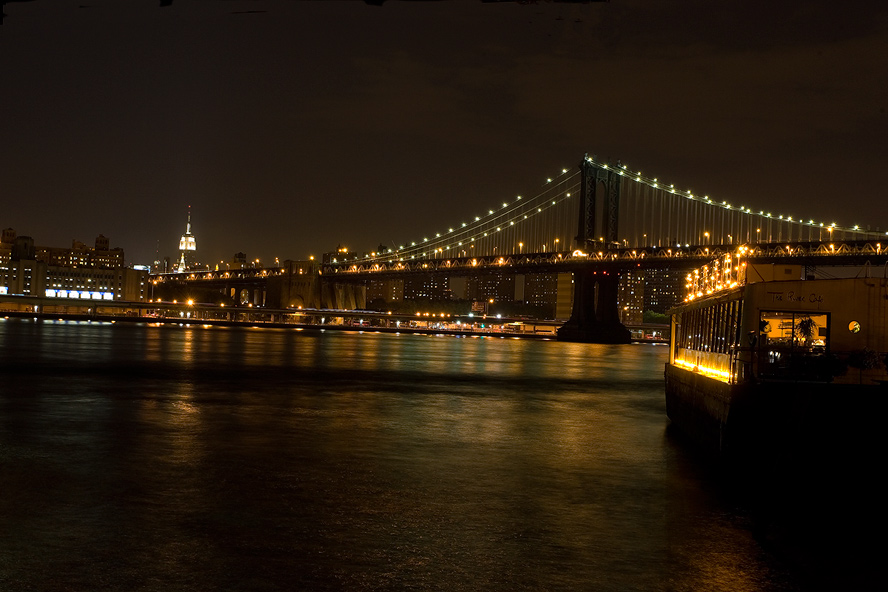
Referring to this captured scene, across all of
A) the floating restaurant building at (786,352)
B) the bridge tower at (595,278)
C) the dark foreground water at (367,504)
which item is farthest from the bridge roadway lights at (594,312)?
the floating restaurant building at (786,352)

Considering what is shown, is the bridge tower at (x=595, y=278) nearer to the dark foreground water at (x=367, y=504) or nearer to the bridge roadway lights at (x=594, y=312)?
the bridge roadway lights at (x=594, y=312)

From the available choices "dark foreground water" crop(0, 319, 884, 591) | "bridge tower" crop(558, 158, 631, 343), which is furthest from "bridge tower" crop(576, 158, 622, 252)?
"dark foreground water" crop(0, 319, 884, 591)

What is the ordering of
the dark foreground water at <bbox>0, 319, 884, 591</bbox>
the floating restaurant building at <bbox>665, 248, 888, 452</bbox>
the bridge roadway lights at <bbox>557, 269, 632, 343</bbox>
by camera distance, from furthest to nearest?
the bridge roadway lights at <bbox>557, 269, 632, 343</bbox> → the floating restaurant building at <bbox>665, 248, 888, 452</bbox> → the dark foreground water at <bbox>0, 319, 884, 591</bbox>

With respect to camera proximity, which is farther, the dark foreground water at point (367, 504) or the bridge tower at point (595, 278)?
the bridge tower at point (595, 278)

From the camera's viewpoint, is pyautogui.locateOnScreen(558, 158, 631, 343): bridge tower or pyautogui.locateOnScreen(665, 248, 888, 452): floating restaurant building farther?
pyautogui.locateOnScreen(558, 158, 631, 343): bridge tower

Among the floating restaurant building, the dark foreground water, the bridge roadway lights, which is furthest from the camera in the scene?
the bridge roadway lights

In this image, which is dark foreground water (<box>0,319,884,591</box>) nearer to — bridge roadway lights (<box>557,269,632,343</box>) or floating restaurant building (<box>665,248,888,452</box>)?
floating restaurant building (<box>665,248,888,452</box>)
